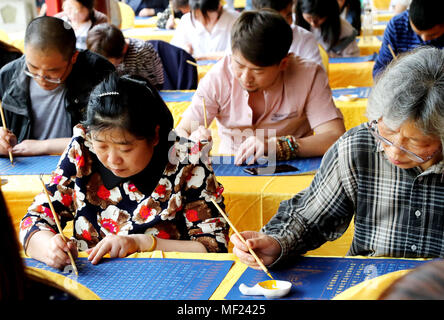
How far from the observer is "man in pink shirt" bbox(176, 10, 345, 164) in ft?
8.04

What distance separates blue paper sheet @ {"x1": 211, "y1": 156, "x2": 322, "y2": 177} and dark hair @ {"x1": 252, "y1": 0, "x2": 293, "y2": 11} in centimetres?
173

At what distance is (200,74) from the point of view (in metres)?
4.66

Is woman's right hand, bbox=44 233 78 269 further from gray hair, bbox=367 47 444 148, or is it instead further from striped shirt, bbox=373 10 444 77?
striped shirt, bbox=373 10 444 77

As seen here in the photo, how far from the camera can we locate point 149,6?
28.6 feet

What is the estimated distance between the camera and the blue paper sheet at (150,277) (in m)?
1.41

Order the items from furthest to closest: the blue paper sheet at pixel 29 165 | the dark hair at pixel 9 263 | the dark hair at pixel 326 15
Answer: the dark hair at pixel 326 15, the blue paper sheet at pixel 29 165, the dark hair at pixel 9 263

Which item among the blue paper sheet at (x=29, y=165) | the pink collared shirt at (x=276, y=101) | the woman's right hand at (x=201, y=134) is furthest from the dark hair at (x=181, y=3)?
the woman's right hand at (x=201, y=134)

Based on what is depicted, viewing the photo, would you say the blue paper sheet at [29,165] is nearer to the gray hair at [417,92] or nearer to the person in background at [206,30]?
the gray hair at [417,92]

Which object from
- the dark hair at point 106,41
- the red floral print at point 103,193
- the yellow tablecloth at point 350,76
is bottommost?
the yellow tablecloth at point 350,76

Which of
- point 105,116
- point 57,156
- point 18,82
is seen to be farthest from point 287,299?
point 18,82

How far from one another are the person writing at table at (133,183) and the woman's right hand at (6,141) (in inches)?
37.0

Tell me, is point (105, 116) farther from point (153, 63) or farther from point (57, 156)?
point (153, 63)

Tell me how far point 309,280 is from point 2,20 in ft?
20.2

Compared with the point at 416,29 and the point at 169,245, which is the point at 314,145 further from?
the point at 416,29
